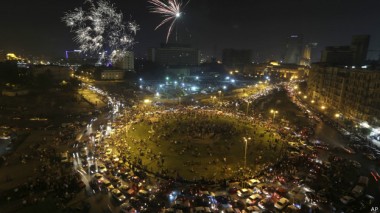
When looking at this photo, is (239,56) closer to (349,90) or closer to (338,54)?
(338,54)

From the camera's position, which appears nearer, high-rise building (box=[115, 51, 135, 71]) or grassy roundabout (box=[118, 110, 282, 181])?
grassy roundabout (box=[118, 110, 282, 181])

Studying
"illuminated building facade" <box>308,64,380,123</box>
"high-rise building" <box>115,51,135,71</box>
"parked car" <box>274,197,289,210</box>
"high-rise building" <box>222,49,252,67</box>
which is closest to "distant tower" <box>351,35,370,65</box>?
"illuminated building facade" <box>308,64,380,123</box>

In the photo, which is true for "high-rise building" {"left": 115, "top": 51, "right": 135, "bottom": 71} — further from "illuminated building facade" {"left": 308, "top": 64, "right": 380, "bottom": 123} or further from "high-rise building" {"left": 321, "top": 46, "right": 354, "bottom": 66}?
"high-rise building" {"left": 321, "top": 46, "right": 354, "bottom": 66}

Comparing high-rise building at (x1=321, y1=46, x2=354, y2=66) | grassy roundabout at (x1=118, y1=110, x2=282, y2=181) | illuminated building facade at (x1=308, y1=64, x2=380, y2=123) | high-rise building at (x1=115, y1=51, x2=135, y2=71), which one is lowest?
grassy roundabout at (x1=118, y1=110, x2=282, y2=181)

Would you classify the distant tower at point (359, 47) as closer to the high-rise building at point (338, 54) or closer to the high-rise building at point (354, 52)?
the high-rise building at point (354, 52)

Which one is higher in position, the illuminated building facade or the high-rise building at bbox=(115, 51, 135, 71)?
the high-rise building at bbox=(115, 51, 135, 71)

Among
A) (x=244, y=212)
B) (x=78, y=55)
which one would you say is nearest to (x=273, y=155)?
(x=244, y=212)

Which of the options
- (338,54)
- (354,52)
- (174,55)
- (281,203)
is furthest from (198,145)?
(174,55)

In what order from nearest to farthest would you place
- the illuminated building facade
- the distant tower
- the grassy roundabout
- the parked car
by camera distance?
the parked car
the grassy roundabout
the illuminated building facade
the distant tower

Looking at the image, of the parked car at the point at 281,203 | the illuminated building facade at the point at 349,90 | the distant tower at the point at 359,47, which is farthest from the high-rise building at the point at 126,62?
the parked car at the point at 281,203
